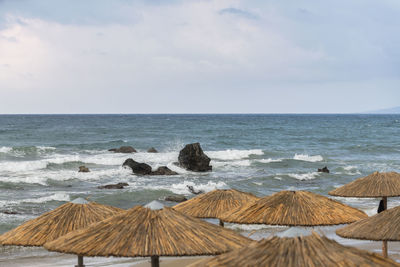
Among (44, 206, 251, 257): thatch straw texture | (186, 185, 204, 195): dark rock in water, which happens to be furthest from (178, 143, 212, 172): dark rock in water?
(44, 206, 251, 257): thatch straw texture

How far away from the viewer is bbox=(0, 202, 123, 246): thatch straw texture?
747 cm

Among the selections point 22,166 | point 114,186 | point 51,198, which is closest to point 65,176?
point 114,186

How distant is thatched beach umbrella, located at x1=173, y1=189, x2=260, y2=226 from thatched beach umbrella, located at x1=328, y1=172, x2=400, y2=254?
282cm

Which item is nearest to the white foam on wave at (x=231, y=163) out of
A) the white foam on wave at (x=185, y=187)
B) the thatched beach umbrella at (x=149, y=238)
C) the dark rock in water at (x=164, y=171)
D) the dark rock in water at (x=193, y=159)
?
the dark rock in water at (x=193, y=159)

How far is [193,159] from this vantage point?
28.3 meters

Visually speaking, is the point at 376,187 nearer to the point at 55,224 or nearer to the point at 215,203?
the point at 215,203

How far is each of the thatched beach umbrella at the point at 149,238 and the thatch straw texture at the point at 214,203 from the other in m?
3.66

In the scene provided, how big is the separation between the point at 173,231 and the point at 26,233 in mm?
2718

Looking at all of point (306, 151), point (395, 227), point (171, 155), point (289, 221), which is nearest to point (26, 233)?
point (289, 221)

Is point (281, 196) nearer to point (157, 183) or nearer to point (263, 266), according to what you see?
point (263, 266)

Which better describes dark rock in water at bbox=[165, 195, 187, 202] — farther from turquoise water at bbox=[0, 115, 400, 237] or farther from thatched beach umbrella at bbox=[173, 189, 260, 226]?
thatched beach umbrella at bbox=[173, 189, 260, 226]

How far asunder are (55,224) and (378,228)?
4.31 metres

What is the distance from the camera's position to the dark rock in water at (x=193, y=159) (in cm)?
2820

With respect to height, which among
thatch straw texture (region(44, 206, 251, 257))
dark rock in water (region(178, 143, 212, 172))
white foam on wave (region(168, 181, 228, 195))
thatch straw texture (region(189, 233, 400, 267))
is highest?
thatch straw texture (region(189, 233, 400, 267))
